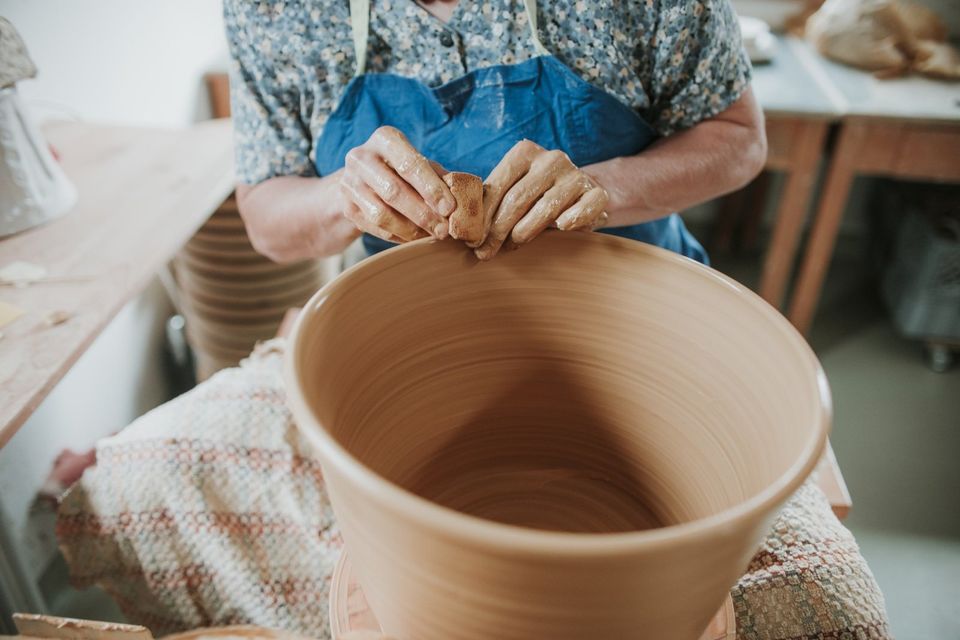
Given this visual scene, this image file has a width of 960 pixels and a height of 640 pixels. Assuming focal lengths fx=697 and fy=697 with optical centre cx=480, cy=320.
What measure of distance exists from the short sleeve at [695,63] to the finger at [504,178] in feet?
1.11

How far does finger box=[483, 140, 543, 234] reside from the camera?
25.7 inches

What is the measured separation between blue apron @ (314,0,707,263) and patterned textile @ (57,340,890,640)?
0.43m

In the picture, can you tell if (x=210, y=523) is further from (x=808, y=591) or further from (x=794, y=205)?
(x=794, y=205)

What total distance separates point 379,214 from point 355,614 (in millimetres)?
378

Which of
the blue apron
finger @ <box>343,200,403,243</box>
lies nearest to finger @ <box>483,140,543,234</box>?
finger @ <box>343,200,403,243</box>

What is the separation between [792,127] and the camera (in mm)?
1873

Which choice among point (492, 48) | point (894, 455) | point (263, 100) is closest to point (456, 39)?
point (492, 48)

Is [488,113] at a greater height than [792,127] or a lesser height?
greater

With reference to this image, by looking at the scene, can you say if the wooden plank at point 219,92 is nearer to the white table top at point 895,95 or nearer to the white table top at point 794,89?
the white table top at point 794,89

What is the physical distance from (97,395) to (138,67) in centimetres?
83

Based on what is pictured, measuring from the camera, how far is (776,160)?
6.32 feet

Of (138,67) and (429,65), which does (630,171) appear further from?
(138,67)

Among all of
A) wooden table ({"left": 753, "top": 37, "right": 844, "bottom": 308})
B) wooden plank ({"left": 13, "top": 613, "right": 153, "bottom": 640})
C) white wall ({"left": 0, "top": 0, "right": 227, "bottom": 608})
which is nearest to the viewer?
wooden plank ({"left": 13, "top": 613, "right": 153, "bottom": 640})

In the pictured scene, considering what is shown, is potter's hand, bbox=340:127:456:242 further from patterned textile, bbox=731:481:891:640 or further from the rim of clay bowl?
patterned textile, bbox=731:481:891:640
